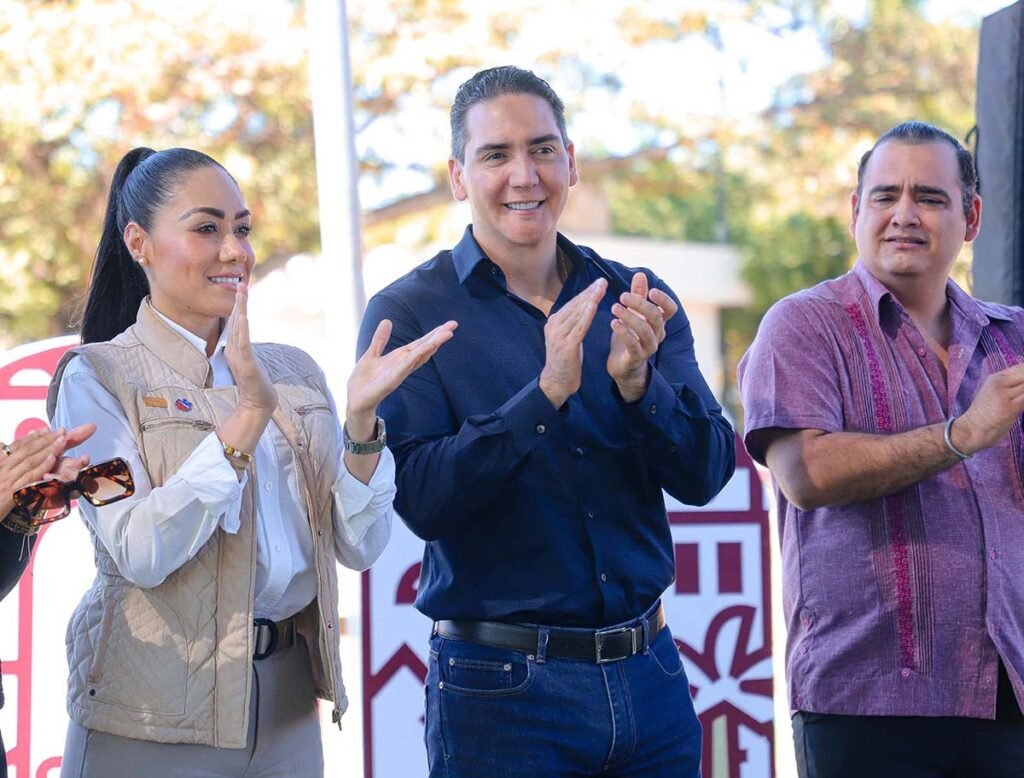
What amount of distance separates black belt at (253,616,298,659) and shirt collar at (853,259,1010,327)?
4.47ft

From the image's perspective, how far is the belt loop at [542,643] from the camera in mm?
2492

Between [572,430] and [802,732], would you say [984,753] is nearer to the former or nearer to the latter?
[802,732]

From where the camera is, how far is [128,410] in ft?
8.38

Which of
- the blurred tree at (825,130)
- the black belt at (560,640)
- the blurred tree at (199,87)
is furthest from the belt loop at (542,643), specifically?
the blurred tree at (825,130)

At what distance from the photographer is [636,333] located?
7.99 feet

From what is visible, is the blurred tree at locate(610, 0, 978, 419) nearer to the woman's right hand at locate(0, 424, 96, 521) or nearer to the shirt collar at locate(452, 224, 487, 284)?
the shirt collar at locate(452, 224, 487, 284)

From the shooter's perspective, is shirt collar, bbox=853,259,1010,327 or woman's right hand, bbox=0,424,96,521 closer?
woman's right hand, bbox=0,424,96,521

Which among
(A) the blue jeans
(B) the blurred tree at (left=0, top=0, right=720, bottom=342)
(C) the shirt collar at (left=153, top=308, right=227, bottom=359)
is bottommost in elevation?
(A) the blue jeans

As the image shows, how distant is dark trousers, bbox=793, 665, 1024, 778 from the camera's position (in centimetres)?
272

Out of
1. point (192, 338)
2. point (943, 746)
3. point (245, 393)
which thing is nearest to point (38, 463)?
point (245, 393)

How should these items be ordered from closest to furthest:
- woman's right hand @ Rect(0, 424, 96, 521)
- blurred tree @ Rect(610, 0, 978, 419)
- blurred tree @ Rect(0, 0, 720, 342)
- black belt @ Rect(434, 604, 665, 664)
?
woman's right hand @ Rect(0, 424, 96, 521) → black belt @ Rect(434, 604, 665, 664) → blurred tree @ Rect(0, 0, 720, 342) → blurred tree @ Rect(610, 0, 978, 419)

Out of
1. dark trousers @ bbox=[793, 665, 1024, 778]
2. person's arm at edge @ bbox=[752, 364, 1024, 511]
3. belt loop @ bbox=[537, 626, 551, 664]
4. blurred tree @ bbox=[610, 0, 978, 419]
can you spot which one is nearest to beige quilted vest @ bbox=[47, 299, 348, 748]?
belt loop @ bbox=[537, 626, 551, 664]

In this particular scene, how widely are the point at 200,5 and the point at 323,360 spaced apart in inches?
234

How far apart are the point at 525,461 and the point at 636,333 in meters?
0.32
